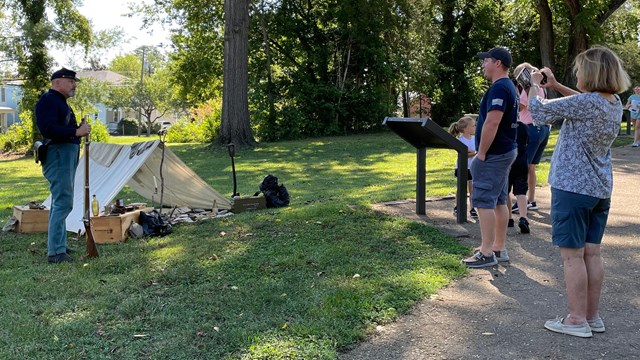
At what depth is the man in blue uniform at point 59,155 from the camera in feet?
20.7

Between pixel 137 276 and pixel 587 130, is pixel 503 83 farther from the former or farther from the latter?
pixel 137 276

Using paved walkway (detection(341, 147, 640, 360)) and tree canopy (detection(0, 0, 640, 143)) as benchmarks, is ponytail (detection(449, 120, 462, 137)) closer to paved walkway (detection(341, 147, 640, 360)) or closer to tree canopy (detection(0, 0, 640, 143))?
paved walkway (detection(341, 147, 640, 360))

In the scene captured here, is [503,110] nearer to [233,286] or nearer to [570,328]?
[570,328]

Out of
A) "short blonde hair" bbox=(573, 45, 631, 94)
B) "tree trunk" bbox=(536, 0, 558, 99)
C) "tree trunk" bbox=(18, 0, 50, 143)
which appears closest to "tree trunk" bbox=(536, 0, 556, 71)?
"tree trunk" bbox=(536, 0, 558, 99)

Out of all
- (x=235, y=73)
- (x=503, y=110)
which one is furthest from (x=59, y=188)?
(x=235, y=73)

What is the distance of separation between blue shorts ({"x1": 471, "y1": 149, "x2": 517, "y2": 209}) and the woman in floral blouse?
1.31 metres

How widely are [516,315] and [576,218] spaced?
97 centimetres

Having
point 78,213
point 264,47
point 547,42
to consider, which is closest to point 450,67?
point 547,42

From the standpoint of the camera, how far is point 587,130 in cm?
397

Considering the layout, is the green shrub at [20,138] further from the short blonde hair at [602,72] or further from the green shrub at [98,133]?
the short blonde hair at [602,72]

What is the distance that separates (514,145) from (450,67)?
92.7ft

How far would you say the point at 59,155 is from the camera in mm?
6379

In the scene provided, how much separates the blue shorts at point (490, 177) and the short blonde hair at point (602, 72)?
5.02 feet

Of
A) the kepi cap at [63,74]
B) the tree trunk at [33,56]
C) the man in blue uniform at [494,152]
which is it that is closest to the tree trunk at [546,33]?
the tree trunk at [33,56]
